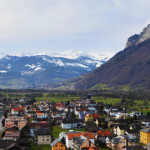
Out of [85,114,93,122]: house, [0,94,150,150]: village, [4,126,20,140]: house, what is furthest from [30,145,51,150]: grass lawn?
[85,114,93,122]: house

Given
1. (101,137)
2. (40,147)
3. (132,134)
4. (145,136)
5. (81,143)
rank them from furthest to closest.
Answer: (132,134) < (101,137) < (145,136) < (40,147) < (81,143)

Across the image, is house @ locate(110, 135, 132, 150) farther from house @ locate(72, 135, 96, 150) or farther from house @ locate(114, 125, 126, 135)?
house @ locate(114, 125, 126, 135)

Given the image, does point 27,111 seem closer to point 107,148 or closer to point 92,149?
point 107,148

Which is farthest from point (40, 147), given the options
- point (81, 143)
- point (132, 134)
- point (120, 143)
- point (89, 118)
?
point (89, 118)

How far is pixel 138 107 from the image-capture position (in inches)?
6019

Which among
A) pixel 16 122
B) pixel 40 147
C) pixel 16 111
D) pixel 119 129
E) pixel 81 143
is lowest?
pixel 40 147

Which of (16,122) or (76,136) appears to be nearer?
(76,136)

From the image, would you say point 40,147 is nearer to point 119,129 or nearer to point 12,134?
point 12,134

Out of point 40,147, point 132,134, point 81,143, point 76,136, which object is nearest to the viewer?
point 81,143

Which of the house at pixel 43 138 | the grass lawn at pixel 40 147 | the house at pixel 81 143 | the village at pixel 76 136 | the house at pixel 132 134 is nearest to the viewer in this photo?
the house at pixel 81 143

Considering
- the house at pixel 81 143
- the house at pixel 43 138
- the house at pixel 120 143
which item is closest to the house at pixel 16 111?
the house at pixel 43 138

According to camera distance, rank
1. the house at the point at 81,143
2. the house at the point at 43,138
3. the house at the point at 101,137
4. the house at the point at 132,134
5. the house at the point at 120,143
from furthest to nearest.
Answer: the house at the point at 132,134, the house at the point at 43,138, the house at the point at 101,137, the house at the point at 120,143, the house at the point at 81,143

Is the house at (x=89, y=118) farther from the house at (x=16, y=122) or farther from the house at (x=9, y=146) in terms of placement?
the house at (x=9, y=146)

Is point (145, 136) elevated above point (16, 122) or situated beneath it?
situated beneath
